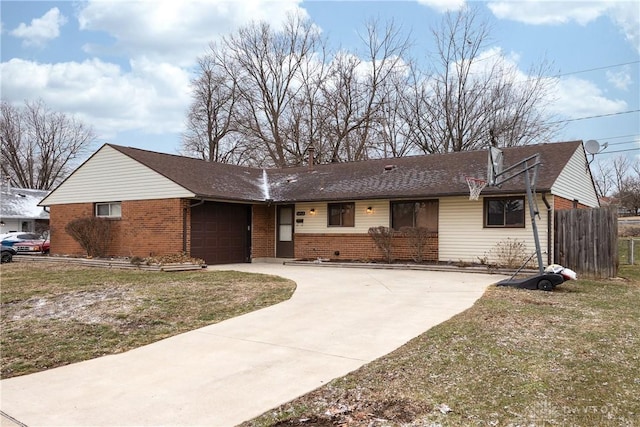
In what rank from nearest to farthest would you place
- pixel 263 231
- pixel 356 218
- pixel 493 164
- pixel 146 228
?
1. pixel 493 164
2. pixel 146 228
3. pixel 356 218
4. pixel 263 231

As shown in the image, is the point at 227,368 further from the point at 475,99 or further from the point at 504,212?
the point at 475,99

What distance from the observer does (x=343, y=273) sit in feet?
44.2

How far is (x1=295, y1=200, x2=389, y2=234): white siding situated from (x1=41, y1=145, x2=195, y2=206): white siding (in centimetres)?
453

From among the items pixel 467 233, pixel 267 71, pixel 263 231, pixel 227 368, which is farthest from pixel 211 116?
pixel 227 368

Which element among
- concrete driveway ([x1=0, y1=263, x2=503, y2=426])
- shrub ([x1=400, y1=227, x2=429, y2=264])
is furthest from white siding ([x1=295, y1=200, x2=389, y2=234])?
concrete driveway ([x1=0, y1=263, x2=503, y2=426])

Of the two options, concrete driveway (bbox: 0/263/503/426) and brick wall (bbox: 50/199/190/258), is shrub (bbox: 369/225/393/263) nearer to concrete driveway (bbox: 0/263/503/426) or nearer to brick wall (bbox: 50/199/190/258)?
brick wall (bbox: 50/199/190/258)

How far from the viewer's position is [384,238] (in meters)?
A: 15.6

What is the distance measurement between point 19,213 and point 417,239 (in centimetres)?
2749

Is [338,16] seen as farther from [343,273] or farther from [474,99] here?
[474,99]

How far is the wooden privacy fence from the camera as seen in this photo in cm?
1187

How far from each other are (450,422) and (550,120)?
27.8m

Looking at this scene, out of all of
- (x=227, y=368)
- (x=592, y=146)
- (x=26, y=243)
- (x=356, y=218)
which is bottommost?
(x=227, y=368)

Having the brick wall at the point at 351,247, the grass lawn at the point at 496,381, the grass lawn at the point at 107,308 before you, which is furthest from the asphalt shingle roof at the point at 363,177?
the grass lawn at the point at 496,381

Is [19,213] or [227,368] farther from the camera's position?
[19,213]
